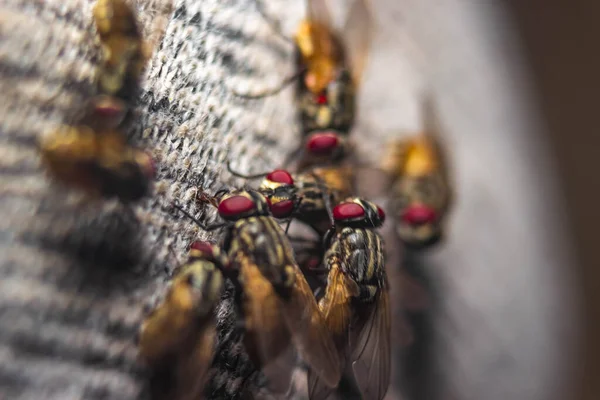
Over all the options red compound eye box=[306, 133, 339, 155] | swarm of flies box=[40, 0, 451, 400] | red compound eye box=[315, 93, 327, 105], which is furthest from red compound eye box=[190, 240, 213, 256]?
red compound eye box=[315, 93, 327, 105]

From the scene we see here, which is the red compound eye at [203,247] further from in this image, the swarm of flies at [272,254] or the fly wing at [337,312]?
the fly wing at [337,312]

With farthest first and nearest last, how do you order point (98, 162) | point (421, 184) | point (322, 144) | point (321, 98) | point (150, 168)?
1. point (421, 184)
2. point (321, 98)
3. point (322, 144)
4. point (150, 168)
5. point (98, 162)

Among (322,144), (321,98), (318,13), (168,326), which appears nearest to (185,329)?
(168,326)

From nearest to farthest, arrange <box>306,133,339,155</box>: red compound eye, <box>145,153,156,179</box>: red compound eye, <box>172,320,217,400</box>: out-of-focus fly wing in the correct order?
<box>172,320,217,400</box>: out-of-focus fly wing, <box>145,153,156,179</box>: red compound eye, <box>306,133,339,155</box>: red compound eye

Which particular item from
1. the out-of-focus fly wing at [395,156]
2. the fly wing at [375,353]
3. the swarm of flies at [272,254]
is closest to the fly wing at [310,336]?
the swarm of flies at [272,254]

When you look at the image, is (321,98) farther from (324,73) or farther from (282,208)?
(282,208)

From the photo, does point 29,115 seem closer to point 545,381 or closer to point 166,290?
point 166,290

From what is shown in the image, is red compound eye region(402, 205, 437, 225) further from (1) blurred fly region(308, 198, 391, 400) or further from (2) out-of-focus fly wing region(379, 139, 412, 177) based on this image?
(1) blurred fly region(308, 198, 391, 400)
